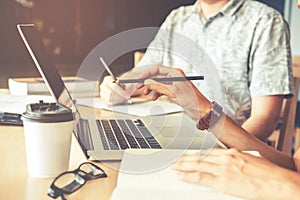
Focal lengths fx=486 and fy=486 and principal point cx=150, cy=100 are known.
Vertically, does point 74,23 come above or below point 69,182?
below

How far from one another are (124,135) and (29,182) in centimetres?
31

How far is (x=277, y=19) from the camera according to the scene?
1.71m

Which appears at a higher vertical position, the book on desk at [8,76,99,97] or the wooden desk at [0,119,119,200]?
the wooden desk at [0,119,119,200]

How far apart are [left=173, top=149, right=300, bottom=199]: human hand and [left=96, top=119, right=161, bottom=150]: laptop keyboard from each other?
17 cm

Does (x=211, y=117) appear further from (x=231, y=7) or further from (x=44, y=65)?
(x=231, y=7)

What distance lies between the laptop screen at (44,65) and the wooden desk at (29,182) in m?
0.10

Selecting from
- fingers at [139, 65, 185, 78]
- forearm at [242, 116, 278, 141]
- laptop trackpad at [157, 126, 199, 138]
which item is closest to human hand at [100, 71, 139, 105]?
fingers at [139, 65, 185, 78]

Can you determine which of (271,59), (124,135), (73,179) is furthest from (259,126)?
(73,179)

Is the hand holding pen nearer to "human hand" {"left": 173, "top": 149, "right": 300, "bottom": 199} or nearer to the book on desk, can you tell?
the book on desk

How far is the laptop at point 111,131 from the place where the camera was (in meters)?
0.97

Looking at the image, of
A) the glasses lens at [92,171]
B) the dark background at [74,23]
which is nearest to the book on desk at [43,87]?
the glasses lens at [92,171]

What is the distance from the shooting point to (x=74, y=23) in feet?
10.1

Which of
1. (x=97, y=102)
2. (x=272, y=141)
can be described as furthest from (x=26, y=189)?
(x=272, y=141)

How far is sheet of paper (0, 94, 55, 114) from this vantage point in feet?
4.25
